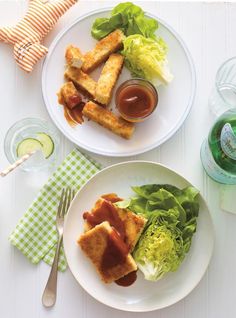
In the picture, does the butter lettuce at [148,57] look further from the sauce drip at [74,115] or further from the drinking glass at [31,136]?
the drinking glass at [31,136]

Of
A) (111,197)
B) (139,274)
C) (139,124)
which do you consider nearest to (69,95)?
(139,124)

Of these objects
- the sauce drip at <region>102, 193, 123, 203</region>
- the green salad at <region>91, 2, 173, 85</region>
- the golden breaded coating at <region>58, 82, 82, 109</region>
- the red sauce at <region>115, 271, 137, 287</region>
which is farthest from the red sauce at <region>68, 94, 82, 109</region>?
the red sauce at <region>115, 271, 137, 287</region>

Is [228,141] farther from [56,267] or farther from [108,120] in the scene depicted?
[56,267]

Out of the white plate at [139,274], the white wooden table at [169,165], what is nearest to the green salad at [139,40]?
the white wooden table at [169,165]

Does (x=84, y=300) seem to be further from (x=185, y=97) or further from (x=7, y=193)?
(x=185, y=97)

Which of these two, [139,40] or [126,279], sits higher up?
[139,40]

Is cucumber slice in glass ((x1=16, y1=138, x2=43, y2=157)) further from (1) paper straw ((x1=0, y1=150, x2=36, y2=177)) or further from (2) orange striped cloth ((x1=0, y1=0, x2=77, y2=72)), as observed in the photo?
(2) orange striped cloth ((x1=0, y1=0, x2=77, y2=72))
